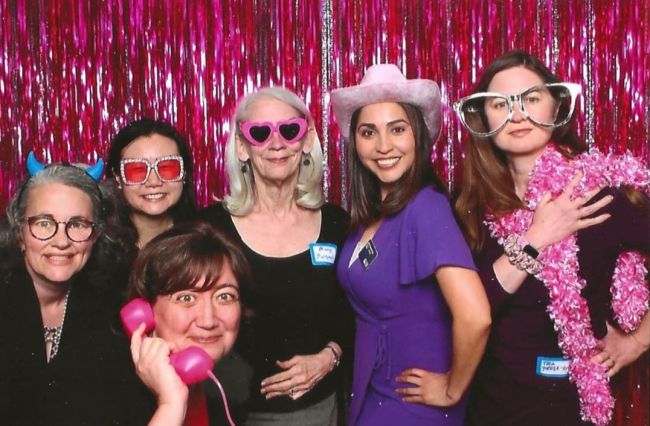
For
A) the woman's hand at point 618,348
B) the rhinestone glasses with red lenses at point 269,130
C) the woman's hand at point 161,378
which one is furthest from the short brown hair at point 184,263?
the woman's hand at point 618,348

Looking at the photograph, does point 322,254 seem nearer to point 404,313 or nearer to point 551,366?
point 404,313

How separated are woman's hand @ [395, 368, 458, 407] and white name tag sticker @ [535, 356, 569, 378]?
0.20m

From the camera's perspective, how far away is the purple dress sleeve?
1.45 metres

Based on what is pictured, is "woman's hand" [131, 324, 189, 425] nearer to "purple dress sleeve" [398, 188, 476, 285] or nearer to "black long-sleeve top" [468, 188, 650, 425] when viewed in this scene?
"purple dress sleeve" [398, 188, 476, 285]

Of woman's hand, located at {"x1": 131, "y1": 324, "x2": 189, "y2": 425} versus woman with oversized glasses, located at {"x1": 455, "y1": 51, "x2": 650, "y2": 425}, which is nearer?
woman's hand, located at {"x1": 131, "y1": 324, "x2": 189, "y2": 425}

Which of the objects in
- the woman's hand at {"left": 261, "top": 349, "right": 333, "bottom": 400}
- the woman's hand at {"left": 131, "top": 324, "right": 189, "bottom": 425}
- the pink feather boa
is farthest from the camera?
the woman's hand at {"left": 261, "top": 349, "right": 333, "bottom": 400}

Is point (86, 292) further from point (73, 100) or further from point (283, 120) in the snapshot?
point (73, 100)

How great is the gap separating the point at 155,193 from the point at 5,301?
0.51 meters

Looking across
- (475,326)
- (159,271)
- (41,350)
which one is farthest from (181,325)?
(475,326)

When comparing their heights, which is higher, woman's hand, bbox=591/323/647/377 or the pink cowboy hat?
the pink cowboy hat

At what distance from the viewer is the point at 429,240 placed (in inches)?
58.2

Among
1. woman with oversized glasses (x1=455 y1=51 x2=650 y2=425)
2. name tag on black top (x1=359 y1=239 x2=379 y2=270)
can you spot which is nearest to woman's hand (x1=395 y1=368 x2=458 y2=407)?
woman with oversized glasses (x1=455 y1=51 x2=650 y2=425)

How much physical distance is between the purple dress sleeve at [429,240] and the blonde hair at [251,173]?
0.45m

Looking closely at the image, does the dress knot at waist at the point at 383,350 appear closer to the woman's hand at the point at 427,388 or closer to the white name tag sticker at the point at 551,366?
the woman's hand at the point at 427,388
